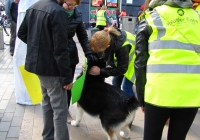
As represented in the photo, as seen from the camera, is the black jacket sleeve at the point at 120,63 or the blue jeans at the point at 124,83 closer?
the black jacket sleeve at the point at 120,63

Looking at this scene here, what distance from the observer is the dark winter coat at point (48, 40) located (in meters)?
2.01

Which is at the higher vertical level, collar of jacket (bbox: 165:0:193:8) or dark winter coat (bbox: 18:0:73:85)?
collar of jacket (bbox: 165:0:193:8)

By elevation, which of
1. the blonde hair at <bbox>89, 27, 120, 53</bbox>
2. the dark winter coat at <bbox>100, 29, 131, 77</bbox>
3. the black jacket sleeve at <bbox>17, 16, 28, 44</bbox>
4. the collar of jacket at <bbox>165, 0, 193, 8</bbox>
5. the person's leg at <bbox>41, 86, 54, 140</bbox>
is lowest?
the person's leg at <bbox>41, 86, 54, 140</bbox>

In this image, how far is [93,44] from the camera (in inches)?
106

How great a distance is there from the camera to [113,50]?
2.69 metres

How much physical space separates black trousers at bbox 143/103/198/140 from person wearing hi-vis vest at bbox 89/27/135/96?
117 cm

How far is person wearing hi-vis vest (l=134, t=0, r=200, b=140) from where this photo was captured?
1.50 meters

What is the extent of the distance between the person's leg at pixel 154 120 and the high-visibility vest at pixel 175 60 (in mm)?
86

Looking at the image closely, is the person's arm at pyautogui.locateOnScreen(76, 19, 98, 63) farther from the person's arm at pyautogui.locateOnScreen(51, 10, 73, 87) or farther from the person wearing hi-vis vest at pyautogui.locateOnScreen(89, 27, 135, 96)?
the person's arm at pyautogui.locateOnScreen(51, 10, 73, 87)

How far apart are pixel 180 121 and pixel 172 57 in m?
0.52

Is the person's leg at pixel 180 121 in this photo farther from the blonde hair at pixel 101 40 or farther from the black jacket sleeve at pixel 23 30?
the black jacket sleeve at pixel 23 30

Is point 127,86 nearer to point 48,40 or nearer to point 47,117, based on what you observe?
point 47,117

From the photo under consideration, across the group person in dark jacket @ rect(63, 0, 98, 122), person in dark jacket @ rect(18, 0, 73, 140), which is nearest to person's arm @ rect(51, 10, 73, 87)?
person in dark jacket @ rect(18, 0, 73, 140)

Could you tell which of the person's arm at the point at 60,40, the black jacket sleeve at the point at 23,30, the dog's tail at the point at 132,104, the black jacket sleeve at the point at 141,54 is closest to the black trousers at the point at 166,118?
the black jacket sleeve at the point at 141,54
